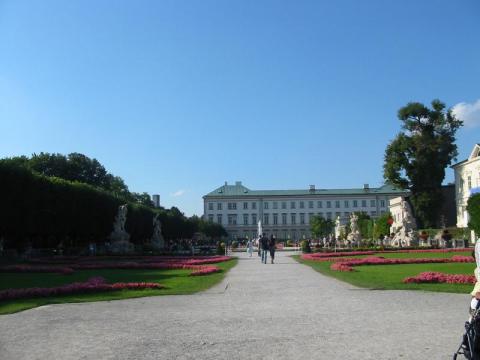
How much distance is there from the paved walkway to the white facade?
2434 inches

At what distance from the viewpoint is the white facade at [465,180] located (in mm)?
70494

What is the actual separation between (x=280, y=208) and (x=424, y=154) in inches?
3637

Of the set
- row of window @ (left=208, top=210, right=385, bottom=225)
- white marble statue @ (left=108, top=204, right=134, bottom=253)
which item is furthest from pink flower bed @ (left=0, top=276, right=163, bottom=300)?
row of window @ (left=208, top=210, right=385, bottom=225)

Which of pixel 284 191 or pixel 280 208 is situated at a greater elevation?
pixel 284 191

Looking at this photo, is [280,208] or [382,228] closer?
[382,228]

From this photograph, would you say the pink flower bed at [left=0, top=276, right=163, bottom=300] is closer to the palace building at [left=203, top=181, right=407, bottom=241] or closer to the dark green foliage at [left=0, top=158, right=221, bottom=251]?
the dark green foliage at [left=0, top=158, right=221, bottom=251]

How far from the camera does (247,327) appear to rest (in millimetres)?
9250

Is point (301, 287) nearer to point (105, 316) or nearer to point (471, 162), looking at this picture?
point (105, 316)

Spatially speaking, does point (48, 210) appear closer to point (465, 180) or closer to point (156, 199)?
point (465, 180)

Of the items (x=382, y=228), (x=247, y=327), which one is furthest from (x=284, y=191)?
(x=247, y=327)

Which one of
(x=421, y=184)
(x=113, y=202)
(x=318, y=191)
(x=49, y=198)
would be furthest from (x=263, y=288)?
(x=318, y=191)

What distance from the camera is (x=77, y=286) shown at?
51.3ft

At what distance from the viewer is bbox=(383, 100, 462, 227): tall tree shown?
64062mm

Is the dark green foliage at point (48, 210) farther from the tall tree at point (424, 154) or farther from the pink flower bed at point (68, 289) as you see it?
the tall tree at point (424, 154)
